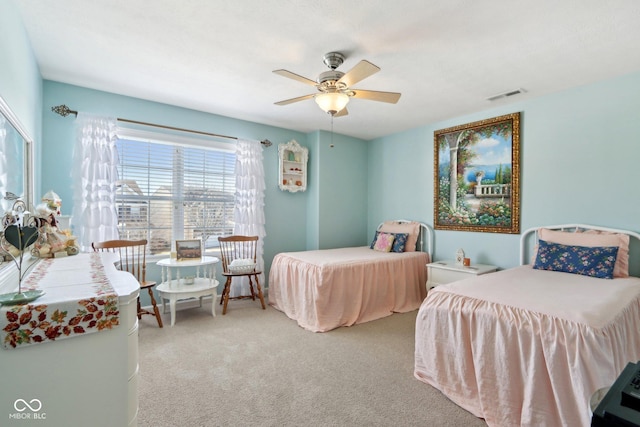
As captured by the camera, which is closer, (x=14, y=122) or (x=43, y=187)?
(x=14, y=122)

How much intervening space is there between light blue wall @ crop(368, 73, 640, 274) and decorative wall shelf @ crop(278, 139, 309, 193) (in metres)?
2.07

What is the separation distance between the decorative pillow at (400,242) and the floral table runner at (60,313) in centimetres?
343

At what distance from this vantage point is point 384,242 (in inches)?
170

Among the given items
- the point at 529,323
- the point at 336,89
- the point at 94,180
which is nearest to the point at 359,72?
the point at 336,89

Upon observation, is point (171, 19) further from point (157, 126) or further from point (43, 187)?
point (43, 187)

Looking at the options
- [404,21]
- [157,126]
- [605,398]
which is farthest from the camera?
[157,126]

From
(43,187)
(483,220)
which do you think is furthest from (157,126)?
(483,220)

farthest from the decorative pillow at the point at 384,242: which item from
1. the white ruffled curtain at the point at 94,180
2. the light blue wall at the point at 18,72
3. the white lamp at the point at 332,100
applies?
the light blue wall at the point at 18,72

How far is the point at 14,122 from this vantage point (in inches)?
66.8

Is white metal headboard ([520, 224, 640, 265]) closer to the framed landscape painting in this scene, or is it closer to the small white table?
the framed landscape painting

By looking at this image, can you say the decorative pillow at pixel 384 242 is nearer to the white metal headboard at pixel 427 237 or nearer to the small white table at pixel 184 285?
the white metal headboard at pixel 427 237

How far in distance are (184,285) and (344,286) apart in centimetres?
181

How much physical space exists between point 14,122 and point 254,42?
154 cm

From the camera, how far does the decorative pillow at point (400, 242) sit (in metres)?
4.16
